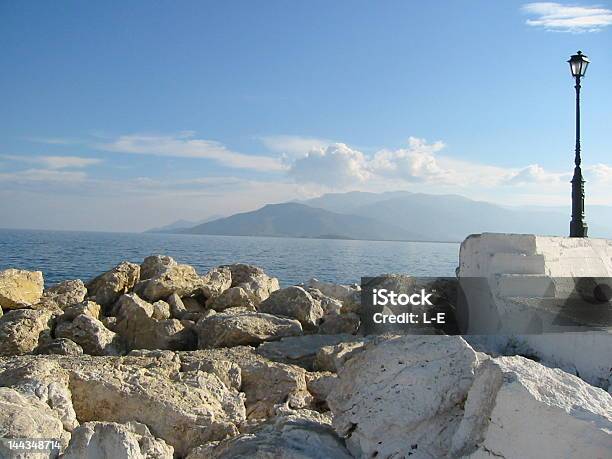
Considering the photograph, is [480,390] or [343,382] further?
[343,382]

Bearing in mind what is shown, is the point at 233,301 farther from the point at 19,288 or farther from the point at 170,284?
the point at 19,288

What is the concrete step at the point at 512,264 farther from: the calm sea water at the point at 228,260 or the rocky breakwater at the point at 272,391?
the calm sea water at the point at 228,260

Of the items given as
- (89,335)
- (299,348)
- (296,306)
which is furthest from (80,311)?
(299,348)

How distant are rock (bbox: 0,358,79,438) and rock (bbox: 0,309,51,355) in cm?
259

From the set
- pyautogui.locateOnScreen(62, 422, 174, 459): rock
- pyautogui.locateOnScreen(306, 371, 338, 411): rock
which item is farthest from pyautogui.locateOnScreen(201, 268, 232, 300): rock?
pyautogui.locateOnScreen(62, 422, 174, 459): rock

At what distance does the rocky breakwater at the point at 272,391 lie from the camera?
2848mm

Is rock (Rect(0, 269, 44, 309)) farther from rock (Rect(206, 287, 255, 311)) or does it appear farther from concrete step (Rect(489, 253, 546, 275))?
concrete step (Rect(489, 253, 546, 275))

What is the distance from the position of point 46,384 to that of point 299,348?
3035mm

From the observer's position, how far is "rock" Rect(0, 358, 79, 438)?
14.8 feet

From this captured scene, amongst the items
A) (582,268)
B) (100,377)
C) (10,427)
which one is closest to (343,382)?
(10,427)

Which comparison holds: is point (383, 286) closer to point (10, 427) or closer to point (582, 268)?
point (582, 268)

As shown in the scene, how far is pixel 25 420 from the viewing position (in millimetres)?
3908

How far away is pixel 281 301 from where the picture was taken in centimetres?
888

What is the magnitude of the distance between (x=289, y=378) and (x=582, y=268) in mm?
3894
